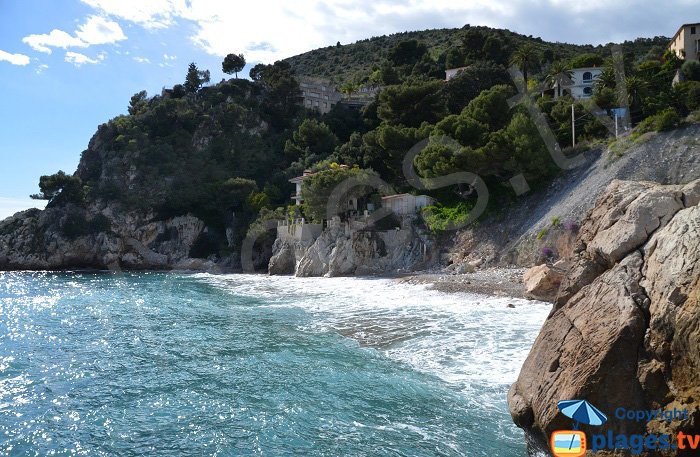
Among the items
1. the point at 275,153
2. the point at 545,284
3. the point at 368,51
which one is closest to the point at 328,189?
the point at 545,284

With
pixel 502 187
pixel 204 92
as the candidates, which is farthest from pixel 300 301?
pixel 204 92

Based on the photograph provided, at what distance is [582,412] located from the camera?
6.39 m

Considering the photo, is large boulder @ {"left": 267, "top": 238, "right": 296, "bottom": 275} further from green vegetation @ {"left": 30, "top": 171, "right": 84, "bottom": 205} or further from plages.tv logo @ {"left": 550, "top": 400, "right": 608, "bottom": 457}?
plages.tv logo @ {"left": 550, "top": 400, "right": 608, "bottom": 457}

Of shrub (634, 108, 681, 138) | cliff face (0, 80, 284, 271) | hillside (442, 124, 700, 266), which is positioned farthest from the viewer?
cliff face (0, 80, 284, 271)

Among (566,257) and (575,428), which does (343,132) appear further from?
(575,428)

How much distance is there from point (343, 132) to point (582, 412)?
209 ft

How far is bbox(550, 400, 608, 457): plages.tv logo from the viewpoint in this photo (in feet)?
20.8

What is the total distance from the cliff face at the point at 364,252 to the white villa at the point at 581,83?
79.3 ft

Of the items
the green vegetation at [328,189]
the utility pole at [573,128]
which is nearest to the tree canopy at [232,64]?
the green vegetation at [328,189]

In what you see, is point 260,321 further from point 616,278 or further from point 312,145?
point 312,145

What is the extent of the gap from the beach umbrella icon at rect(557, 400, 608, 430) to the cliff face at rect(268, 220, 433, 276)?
28823 millimetres

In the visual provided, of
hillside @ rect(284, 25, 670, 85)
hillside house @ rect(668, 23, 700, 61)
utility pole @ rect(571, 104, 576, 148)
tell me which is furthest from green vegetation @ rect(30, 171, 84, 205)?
hillside house @ rect(668, 23, 700, 61)

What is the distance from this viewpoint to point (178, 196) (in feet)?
193

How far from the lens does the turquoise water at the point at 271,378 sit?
8.82m
